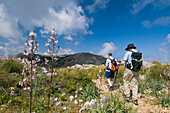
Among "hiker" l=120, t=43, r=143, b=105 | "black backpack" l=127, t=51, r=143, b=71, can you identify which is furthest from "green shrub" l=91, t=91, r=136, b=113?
"black backpack" l=127, t=51, r=143, b=71

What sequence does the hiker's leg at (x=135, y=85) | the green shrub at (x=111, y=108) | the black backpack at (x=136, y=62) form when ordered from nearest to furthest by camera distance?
the green shrub at (x=111, y=108) < the black backpack at (x=136, y=62) < the hiker's leg at (x=135, y=85)

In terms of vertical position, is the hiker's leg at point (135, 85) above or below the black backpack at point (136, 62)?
below

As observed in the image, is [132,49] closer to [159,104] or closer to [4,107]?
[159,104]

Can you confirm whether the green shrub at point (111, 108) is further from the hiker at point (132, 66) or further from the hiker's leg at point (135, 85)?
the hiker's leg at point (135, 85)

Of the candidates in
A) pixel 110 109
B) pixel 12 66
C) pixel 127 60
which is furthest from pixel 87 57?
pixel 110 109

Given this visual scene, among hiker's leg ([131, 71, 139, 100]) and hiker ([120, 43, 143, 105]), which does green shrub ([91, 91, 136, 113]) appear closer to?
hiker ([120, 43, 143, 105])

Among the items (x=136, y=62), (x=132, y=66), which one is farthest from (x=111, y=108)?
(x=136, y=62)

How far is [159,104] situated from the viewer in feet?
14.8

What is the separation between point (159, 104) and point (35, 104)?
531 centimetres

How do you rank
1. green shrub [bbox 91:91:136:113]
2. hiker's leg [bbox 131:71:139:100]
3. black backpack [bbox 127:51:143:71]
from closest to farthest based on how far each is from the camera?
green shrub [bbox 91:91:136:113]
black backpack [bbox 127:51:143:71]
hiker's leg [bbox 131:71:139:100]

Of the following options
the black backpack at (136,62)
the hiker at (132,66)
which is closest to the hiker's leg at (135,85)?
the hiker at (132,66)

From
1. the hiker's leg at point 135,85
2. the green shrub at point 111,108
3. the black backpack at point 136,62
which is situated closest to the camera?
the green shrub at point 111,108

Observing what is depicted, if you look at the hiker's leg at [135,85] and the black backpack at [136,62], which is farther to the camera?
the hiker's leg at [135,85]

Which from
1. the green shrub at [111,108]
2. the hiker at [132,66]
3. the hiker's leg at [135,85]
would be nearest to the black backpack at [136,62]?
the hiker at [132,66]
